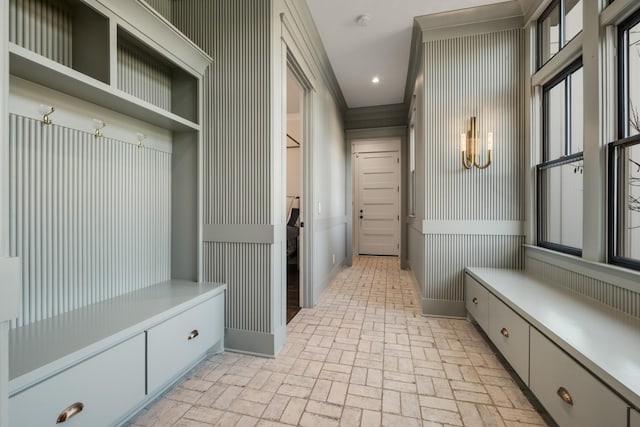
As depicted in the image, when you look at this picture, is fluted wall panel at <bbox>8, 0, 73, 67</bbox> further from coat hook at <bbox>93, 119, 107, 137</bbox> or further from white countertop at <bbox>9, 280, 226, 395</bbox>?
white countertop at <bbox>9, 280, 226, 395</bbox>

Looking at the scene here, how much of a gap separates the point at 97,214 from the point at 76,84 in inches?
27.8

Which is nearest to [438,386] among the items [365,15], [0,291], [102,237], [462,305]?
[462,305]

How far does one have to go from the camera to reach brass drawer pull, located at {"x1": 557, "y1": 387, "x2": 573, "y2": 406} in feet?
3.86

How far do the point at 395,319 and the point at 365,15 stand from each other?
296cm

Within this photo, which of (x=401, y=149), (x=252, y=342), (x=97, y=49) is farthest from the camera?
(x=401, y=149)

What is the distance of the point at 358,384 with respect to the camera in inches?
67.8

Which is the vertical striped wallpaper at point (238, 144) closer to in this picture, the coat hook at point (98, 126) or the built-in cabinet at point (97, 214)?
the built-in cabinet at point (97, 214)

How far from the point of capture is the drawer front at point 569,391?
0.98 metres

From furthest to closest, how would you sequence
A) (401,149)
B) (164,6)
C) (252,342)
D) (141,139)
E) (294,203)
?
(294,203)
(401,149)
(164,6)
(252,342)
(141,139)

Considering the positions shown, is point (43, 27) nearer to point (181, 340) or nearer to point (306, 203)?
point (181, 340)

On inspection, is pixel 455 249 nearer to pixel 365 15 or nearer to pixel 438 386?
pixel 438 386

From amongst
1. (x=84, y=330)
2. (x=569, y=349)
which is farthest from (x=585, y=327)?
(x=84, y=330)

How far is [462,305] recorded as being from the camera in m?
2.78

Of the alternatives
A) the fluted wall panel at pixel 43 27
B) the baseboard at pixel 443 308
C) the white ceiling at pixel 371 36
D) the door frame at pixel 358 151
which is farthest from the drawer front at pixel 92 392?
the door frame at pixel 358 151
